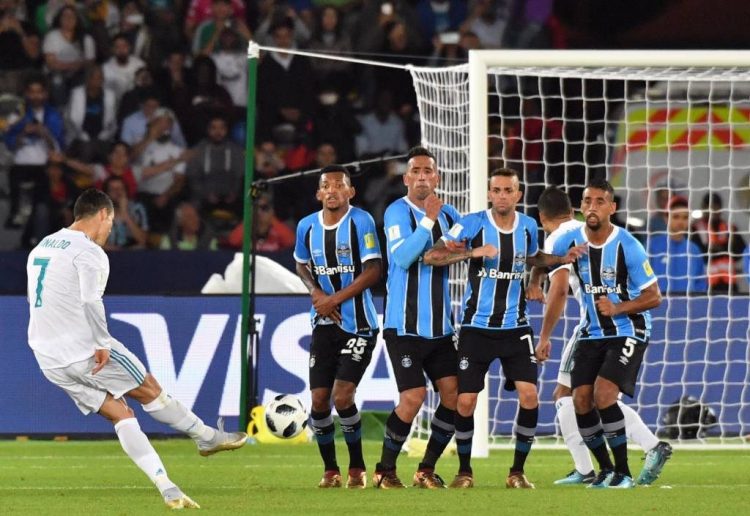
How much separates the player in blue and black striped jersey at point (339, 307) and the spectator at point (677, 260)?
16.7ft

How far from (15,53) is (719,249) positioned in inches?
309

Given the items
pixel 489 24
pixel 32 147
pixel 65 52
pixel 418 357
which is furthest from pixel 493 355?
pixel 65 52

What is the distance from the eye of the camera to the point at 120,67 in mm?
17062

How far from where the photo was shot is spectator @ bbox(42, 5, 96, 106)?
17.0 m

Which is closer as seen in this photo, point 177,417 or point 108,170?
point 177,417

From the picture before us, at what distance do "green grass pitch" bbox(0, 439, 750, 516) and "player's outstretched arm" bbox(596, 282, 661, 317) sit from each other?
1.00 m

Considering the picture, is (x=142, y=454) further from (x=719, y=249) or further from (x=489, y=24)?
(x=489, y=24)

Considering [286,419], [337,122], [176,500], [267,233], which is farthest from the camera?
[337,122]

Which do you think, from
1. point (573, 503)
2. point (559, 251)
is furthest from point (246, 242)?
point (573, 503)

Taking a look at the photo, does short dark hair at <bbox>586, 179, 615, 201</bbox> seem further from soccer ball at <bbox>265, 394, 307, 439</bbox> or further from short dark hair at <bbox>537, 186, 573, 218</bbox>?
soccer ball at <bbox>265, 394, 307, 439</bbox>

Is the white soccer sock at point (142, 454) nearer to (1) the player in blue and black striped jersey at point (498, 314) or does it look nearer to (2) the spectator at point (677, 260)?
(1) the player in blue and black striped jersey at point (498, 314)

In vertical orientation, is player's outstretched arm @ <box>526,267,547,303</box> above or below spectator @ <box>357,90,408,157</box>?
below

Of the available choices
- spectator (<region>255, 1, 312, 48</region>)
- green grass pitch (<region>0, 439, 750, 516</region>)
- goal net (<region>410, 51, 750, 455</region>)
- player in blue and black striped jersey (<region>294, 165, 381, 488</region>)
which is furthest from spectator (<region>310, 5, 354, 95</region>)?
player in blue and black striped jersey (<region>294, 165, 381, 488</region>)

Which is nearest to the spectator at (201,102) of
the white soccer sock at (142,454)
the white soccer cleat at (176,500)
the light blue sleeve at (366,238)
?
the light blue sleeve at (366,238)
